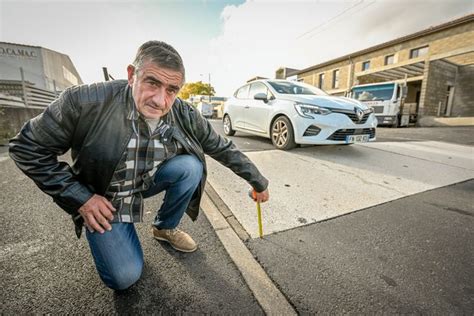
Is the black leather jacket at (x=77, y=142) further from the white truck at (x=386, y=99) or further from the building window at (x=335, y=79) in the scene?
the building window at (x=335, y=79)

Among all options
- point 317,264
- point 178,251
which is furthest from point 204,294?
point 317,264

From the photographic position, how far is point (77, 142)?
49.2 inches

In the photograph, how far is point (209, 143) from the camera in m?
1.65

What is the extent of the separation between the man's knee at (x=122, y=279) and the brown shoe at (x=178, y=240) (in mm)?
379

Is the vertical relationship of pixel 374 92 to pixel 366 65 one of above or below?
below

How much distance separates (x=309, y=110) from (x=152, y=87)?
315 cm

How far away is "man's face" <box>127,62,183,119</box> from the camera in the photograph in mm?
1242

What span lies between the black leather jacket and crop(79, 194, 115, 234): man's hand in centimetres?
3

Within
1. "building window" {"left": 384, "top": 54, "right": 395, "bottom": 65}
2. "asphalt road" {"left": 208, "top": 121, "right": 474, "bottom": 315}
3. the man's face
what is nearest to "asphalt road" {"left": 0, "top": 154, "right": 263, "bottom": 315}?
"asphalt road" {"left": 208, "top": 121, "right": 474, "bottom": 315}

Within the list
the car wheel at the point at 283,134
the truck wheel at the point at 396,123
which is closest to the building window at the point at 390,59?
the truck wheel at the point at 396,123

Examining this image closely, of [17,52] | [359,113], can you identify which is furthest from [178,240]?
[17,52]

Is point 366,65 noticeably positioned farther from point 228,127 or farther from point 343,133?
point 343,133

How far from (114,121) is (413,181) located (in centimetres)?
358

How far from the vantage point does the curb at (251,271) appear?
118 centimetres
